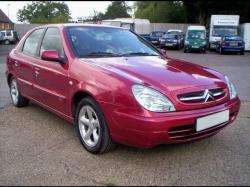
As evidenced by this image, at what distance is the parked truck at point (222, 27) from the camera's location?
32.3m

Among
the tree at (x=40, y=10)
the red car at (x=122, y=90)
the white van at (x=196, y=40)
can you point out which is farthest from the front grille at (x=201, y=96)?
the tree at (x=40, y=10)

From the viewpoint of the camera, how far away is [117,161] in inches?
174

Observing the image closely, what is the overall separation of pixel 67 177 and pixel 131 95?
106 centimetres

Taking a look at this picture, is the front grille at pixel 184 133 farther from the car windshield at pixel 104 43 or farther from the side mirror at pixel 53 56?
the side mirror at pixel 53 56

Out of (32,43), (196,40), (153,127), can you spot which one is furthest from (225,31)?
(153,127)

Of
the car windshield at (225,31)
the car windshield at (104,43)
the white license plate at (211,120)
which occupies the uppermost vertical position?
the car windshield at (104,43)

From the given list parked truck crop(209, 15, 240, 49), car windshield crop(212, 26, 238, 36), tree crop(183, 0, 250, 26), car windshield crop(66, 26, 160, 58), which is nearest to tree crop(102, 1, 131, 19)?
tree crop(183, 0, 250, 26)

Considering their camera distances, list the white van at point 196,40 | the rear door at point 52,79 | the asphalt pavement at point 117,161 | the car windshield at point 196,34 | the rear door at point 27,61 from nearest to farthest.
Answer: the asphalt pavement at point 117,161 → the rear door at point 52,79 → the rear door at point 27,61 → the white van at point 196,40 → the car windshield at point 196,34

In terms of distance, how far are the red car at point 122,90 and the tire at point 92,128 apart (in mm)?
12

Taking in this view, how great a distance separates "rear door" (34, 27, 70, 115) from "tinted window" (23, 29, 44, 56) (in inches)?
10.0

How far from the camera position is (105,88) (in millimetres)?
4289

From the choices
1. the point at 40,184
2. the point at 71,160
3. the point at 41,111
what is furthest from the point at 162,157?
the point at 41,111

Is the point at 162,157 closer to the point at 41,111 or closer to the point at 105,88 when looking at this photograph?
the point at 105,88

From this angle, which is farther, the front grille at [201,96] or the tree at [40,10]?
the tree at [40,10]
